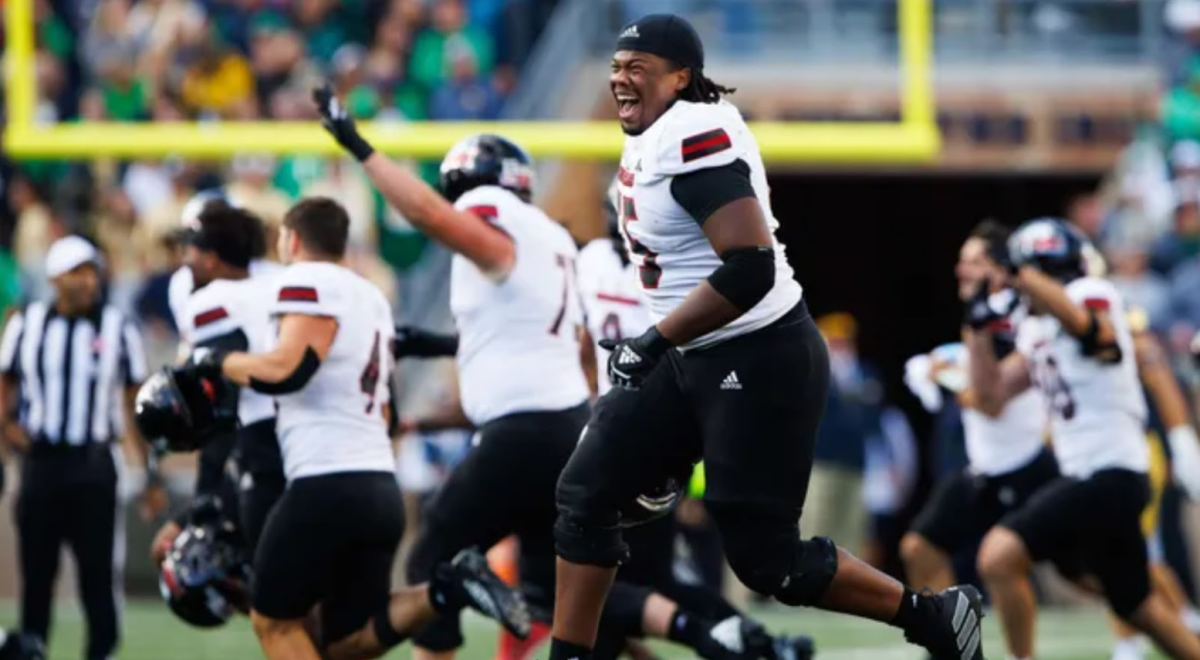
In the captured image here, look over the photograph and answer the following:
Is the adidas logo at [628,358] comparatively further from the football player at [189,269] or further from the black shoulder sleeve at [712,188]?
the football player at [189,269]

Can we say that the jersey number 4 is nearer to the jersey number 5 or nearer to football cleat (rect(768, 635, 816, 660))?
the jersey number 5

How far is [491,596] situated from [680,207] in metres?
1.57

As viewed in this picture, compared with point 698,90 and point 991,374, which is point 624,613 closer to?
point 698,90

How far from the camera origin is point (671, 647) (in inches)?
438

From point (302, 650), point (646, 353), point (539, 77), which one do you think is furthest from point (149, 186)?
point (646, 353)

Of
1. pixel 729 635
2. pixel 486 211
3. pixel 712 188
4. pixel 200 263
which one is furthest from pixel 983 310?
pixel 712 188

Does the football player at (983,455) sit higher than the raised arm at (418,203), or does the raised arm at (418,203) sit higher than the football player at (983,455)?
the raised arm at (418,203)

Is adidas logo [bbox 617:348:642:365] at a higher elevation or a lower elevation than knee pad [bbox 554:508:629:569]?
higher

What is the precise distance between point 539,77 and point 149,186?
8.46 feet

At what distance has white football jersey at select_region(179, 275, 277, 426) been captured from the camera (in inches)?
299

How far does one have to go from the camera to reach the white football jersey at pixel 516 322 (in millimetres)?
7621

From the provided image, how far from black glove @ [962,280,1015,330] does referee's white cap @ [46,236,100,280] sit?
361cm

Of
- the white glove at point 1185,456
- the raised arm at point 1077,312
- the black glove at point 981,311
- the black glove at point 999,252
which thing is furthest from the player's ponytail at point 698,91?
the white glove at point 1185,456

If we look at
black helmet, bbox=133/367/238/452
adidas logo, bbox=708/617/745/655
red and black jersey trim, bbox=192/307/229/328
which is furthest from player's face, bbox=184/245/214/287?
adidas logo, bbox=708/617/745/655
